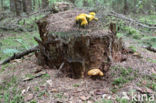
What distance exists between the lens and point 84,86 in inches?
149

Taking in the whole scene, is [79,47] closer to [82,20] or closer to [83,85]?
[82,20]

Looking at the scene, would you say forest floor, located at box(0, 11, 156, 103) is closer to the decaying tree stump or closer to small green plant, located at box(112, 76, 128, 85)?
small green plant, located at box(112, 76, 128, 85)

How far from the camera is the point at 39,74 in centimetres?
432

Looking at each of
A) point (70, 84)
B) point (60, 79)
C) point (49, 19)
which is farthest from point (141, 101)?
point (49, 19)

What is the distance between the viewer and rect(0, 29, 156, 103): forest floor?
325 cm

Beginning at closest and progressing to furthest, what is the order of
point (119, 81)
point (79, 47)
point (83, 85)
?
point (119, 81), point (83, 85), point (79, 47)

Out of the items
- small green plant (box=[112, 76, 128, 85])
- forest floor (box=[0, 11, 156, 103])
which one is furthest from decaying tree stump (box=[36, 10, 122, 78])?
small green plant (box=[112, 76, 128, 85])

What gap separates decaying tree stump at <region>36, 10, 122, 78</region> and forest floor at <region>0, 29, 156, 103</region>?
297 millimetres

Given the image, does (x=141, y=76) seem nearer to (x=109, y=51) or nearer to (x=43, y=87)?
(x=109, y=51)

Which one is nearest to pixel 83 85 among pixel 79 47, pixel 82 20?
pixel 79 47

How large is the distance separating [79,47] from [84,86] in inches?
41.7

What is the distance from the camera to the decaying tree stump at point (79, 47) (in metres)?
4.12

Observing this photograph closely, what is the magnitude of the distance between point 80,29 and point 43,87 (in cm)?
183

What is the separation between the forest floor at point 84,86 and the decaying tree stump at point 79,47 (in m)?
0.30
